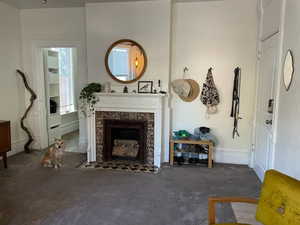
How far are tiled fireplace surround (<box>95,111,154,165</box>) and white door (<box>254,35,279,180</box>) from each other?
173 centimetres

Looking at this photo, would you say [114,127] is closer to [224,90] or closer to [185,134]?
[185,134]

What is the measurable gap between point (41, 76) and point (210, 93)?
3451mm

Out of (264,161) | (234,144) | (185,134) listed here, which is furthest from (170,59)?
(264,161)

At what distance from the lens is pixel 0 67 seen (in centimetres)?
455

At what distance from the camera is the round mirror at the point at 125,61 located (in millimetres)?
4344

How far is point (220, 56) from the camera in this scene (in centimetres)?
432

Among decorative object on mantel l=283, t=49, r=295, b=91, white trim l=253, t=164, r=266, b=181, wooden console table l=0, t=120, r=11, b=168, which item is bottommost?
white trim l=253, t=164, r=266, b=181

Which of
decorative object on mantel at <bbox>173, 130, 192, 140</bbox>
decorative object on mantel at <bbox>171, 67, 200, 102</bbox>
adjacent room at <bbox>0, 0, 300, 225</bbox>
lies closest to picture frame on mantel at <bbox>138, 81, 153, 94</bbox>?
adjacent room at <bbox>0, 0, 300, 225</bbox>

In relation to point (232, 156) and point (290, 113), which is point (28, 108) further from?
point (290, 113)

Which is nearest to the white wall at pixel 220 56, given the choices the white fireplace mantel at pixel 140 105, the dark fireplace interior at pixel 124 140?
the white fireplace mantel at pixel 140 105

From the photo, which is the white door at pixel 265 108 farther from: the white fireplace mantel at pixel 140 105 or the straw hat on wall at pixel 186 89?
the white fireplace mantel at pixel 140 105

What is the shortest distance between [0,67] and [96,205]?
3.30 m

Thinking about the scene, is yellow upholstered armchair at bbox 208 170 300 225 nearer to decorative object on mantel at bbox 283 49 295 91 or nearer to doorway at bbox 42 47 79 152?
decorative object on mantel at bbox 283 49 295 91

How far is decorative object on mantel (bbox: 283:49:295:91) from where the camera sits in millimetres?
2562
